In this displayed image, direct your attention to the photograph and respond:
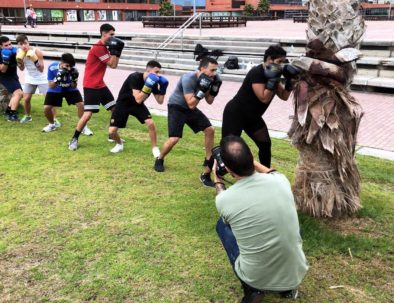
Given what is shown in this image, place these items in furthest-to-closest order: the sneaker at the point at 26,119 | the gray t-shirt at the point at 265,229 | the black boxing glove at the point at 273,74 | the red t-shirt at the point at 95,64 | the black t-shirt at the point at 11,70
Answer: the sneaker at the point at 26,119 → the black t-shirt at the point at 11,70 → the red t-shirt at the point at 95,64 → the black boxing glove at the point at 273,74 → the gray t-shirt at the point at 265,229

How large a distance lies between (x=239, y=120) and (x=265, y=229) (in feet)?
7.30

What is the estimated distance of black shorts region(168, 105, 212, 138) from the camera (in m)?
5.41

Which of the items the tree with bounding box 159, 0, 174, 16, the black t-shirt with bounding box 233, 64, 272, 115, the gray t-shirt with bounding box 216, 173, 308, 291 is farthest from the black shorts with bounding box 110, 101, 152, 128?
the tree with bounding box 159, 0, 174, 16

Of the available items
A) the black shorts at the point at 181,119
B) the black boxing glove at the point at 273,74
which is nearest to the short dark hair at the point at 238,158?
the black boxing glove at the point at 273,74

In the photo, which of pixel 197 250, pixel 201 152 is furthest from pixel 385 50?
pixel 197 250

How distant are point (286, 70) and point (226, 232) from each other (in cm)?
174

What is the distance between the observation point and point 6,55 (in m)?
7.67

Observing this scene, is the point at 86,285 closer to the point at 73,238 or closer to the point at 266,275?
the point at 73,238

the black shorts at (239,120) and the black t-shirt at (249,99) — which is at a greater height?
the black t-shirt at (249,99)

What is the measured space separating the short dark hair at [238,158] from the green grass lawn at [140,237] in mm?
1097

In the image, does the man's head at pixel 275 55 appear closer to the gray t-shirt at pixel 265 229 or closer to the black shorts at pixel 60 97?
the gray t-shirt at pixel 265 229

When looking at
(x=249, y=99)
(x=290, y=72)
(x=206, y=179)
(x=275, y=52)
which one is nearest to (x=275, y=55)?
(x=275, y=52)

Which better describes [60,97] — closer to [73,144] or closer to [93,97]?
[93,97]

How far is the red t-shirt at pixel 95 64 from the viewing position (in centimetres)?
644
